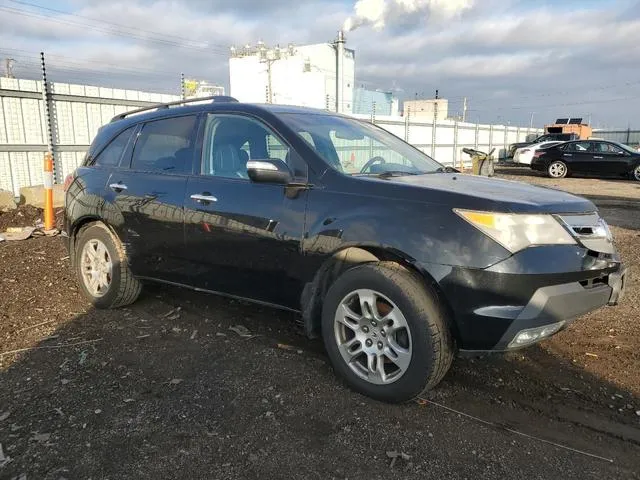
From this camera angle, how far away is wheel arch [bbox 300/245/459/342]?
2.93 m

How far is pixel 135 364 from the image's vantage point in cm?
367

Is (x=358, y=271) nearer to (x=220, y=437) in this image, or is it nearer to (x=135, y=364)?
(x=220, y=437)

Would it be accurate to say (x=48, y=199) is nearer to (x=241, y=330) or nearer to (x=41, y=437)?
(x=241, y=330)

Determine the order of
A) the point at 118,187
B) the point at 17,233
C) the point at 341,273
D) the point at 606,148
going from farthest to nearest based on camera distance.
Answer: the point at 606,148
the point at 17,233
the point at 118,187
the point at 341,273

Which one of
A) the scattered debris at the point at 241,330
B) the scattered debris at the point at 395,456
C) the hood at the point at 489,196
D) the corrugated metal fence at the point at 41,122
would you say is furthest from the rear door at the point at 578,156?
the scattered debris at the point at 395,456

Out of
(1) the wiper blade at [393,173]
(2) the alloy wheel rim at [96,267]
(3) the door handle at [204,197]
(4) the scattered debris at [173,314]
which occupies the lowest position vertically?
(4) the scattered debris at [173,314]

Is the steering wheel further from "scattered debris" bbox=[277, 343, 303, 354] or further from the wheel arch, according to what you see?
"scattered debris" bbox=[277, 343, 303, 354]

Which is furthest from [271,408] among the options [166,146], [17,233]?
[17,233]

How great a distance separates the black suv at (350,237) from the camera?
283cm

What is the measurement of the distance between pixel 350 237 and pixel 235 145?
4.43 feet

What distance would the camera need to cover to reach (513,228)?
9.24 feet

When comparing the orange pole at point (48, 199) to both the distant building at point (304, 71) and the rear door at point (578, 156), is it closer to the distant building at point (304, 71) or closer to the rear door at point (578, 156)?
the rear door at point (578, 156)

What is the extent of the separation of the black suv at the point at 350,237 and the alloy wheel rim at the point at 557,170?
19493mm

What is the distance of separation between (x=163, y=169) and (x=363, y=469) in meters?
2.83
